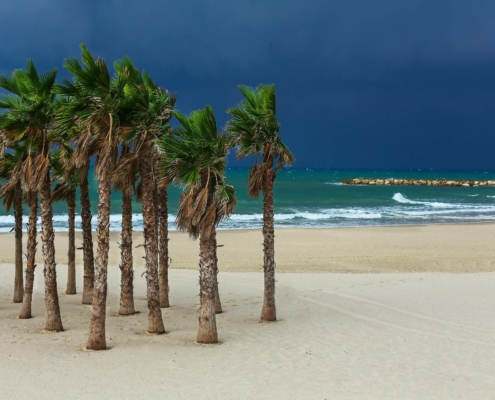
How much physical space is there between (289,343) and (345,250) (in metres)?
18.8

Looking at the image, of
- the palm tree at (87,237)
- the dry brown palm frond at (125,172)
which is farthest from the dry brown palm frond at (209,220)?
the palm tree at (87,237)

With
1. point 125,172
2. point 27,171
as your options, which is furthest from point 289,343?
point 27,171

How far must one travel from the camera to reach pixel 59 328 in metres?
14.8

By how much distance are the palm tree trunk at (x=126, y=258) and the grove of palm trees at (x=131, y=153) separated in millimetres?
44

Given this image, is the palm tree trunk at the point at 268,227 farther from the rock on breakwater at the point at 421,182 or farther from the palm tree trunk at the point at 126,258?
the rock on breakwater at the point at 421,182

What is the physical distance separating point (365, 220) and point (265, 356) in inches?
1564

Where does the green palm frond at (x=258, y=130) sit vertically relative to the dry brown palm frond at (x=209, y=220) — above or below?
above

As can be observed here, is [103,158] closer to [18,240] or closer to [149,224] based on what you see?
[149,224]

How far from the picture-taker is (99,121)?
42.4 feet

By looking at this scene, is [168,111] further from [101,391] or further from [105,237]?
[101,391]

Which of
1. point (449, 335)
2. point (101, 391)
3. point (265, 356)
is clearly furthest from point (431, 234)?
point (101, 391)

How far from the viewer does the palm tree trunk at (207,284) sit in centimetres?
1315

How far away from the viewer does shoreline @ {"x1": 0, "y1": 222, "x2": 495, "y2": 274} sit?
2712 cm

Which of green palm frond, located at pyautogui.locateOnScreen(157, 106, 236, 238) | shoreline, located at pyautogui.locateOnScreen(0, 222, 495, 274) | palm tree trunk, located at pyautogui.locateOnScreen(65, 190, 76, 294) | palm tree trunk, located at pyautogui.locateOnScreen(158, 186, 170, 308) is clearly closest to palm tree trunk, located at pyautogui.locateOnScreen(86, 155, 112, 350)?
green palm frond, located at pyautogui.locateOnScreen(157, 106, 236, 238)
